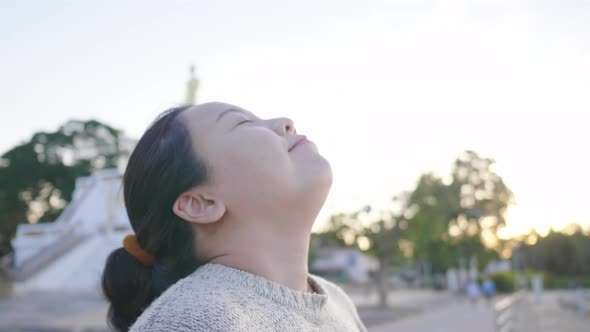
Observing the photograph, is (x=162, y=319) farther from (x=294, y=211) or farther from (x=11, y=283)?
(x=11, y=283)

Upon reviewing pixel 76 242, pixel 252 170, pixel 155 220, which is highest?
pixel 252 170

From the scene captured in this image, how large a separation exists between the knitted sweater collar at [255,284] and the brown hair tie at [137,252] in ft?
0.72

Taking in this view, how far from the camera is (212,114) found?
4.65 ft

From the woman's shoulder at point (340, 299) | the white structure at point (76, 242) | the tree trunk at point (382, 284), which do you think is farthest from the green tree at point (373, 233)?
the woman's shoulder at point (340, 299)

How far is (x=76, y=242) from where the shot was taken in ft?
77.6

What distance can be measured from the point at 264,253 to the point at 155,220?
0.91ft

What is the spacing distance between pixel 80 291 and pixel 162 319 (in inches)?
835

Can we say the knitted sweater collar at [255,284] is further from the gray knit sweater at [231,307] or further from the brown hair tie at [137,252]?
the brown hair tie at [137,252]

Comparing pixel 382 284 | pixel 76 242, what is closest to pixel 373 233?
pixel 382 284

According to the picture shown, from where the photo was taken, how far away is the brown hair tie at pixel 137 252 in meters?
1.44

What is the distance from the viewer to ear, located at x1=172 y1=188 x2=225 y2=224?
1.30 m

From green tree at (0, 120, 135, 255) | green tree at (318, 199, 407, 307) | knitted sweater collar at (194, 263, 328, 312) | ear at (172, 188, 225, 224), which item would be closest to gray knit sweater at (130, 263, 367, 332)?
knitted sweater collar at (194, 263, 328, 312)

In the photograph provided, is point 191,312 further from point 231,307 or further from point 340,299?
point 340,299

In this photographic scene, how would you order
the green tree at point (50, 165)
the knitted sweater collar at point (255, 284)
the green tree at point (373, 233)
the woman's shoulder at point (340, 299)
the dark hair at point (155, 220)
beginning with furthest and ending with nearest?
1. the green tree at point (50, 165)
2. the green tree at point (373, 233)
3. the woman's shoulder at point (340, 299)
4. the dark hair at point (155, 220)
5. the knitted sweater collar at point (255, 284)
